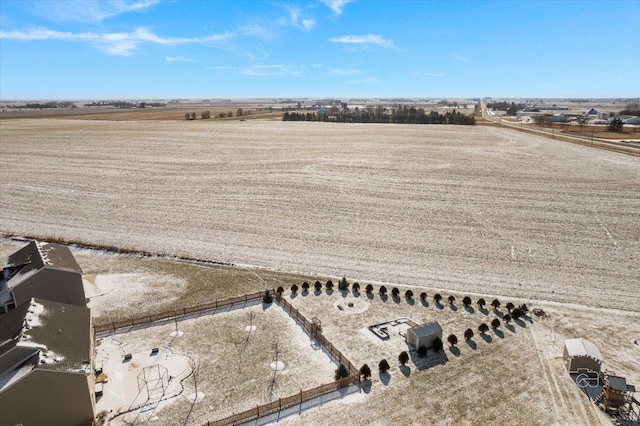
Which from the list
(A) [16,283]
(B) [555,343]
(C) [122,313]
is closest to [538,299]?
(B) [555,343]

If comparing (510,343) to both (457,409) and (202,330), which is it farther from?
(202,330)

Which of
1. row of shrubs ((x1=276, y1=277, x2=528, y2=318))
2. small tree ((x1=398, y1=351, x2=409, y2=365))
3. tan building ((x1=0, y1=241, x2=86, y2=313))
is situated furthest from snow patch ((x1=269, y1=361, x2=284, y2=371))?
tan building ((x1=0, y1=241, x2=86, y2=313))

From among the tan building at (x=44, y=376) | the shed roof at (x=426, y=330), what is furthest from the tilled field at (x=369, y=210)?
the tan building at (x=44, y=376)

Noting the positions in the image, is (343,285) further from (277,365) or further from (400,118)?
(400,118)

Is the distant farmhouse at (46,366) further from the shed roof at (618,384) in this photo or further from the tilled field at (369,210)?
the shed roof at (618,384)

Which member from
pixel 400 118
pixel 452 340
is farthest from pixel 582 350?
pixel 400 118
